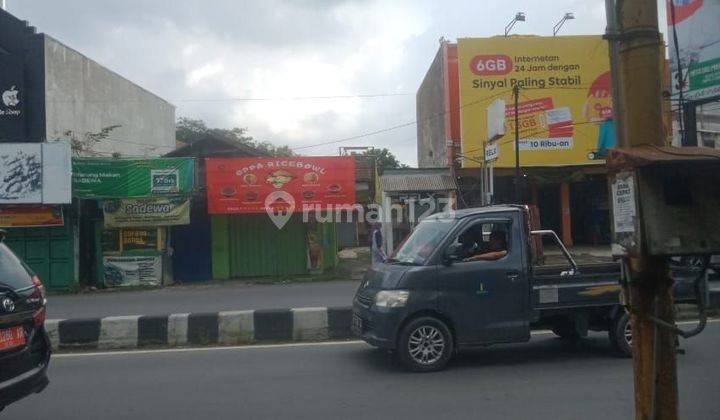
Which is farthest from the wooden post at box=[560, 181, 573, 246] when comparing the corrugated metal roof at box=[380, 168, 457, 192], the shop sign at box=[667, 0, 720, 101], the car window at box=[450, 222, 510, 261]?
the car window at box=[450, 222, 510, 261]

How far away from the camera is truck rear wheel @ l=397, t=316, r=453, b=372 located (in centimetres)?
732

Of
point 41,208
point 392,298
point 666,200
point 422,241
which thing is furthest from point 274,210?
point 666,200

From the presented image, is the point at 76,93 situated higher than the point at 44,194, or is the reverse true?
the point at 76,93

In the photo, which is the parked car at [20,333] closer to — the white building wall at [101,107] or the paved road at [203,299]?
the paved road at [203,299]

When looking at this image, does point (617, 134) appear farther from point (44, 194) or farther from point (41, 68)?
point (41, 68)

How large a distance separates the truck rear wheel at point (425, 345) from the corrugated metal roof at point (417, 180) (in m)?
16.5

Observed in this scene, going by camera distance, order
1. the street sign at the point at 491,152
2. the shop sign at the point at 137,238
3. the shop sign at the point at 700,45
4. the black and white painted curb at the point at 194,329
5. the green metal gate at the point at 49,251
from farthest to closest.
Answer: the shop sign at the point at 137,238 < the green metal gate at the point at 49,251 < the street sign at the point at 491,152 < the shop sign at the point at 700,45 < the black and white painted curb at the point at 194,329

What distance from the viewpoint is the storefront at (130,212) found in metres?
18.6

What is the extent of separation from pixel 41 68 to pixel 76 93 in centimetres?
365

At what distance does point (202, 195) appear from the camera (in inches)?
788

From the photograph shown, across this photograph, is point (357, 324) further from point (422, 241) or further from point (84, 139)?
point (84, 139)

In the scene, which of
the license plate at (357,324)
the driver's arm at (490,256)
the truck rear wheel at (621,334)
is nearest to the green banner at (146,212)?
the license plate at (357,324)

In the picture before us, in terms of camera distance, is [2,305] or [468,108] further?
[468,108]

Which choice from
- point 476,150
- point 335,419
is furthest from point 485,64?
point 335,419
